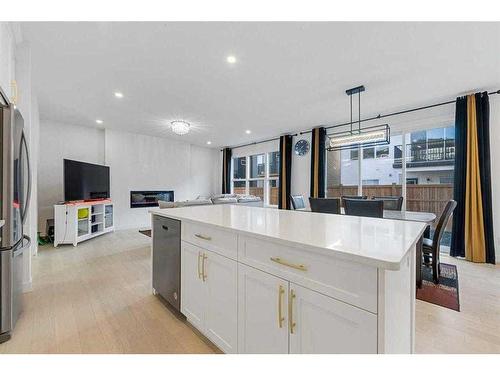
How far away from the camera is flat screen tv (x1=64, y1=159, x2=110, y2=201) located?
4.34m

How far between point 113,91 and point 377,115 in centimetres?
465

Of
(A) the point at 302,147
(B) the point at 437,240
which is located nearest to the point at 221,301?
(B) the point at 437,240

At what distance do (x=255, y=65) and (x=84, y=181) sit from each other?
4162 mm

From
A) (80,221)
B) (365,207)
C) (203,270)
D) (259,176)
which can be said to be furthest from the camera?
(259,176)

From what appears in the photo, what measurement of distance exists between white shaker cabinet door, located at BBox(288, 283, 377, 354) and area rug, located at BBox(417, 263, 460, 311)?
1.96 m

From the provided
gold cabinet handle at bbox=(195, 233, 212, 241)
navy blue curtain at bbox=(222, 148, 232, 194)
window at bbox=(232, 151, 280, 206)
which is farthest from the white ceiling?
navy blue curtain at bbox=(222, 148, 232, 194)

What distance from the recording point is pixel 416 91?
338 centimetres

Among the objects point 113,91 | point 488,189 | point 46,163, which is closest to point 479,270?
point 488,189

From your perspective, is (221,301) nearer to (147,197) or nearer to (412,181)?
(412,181)

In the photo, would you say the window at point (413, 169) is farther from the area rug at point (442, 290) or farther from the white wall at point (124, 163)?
the white wall at point (124, 163)

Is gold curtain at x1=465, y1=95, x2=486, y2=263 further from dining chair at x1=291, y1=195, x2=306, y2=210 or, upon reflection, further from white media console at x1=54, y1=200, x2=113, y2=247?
white media console at x1=54, y1=200, x2=113, y2=247

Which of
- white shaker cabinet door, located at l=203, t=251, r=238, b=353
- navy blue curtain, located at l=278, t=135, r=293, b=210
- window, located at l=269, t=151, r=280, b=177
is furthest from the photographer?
window, located at l=269, t=151, r=280, b=177

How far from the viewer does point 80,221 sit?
14.8 ft
